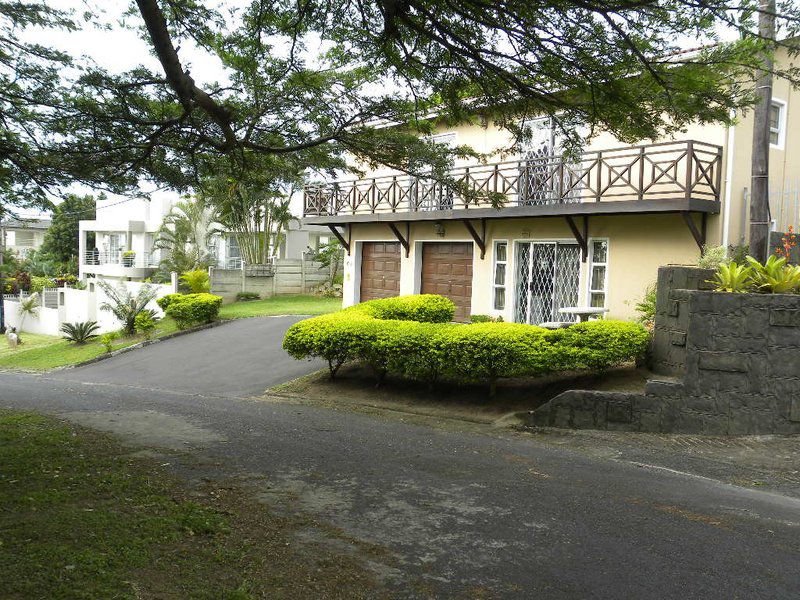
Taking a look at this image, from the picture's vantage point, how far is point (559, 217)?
661 inches

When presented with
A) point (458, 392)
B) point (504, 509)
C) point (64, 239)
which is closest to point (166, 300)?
point (458, 392)

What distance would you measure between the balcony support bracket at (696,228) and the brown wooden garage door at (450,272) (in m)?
6.56

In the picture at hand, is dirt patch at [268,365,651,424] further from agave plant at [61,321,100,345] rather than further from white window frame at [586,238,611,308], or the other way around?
agave plant at [61,321,100,345]

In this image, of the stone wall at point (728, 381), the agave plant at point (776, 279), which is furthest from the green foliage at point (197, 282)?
the agave plant at point (776, 279)

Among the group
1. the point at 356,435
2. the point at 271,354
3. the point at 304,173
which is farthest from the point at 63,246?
the point at 356,435

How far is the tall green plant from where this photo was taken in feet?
80.4

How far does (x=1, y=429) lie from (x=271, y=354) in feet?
34.9

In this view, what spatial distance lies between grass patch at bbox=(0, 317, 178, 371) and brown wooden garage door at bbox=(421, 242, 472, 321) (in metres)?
9.11

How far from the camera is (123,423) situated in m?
9.62

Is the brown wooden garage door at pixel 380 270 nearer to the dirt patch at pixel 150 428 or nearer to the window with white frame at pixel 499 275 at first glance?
the window with white frame at pixel 499 275

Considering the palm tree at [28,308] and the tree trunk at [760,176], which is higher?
the tree trunk at [760,176]

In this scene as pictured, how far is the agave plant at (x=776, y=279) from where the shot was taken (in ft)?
30.8

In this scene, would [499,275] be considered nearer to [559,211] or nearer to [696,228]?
[559,211]

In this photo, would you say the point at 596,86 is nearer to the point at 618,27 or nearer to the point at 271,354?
the point at 618,27
